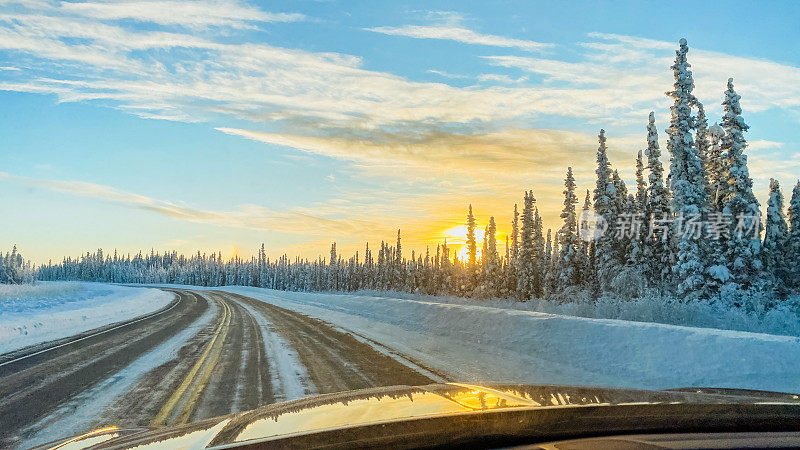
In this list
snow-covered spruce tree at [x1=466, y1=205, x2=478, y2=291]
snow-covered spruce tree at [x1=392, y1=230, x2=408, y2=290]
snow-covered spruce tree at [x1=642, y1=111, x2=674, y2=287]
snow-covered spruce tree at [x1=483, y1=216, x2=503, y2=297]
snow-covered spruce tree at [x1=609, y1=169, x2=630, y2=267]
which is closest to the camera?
snow-covered spruce tree at [x1=642, y1=111, x2=674, y2=287]

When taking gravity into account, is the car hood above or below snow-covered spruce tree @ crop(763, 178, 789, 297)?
below

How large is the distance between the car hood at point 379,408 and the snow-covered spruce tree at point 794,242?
173 feet

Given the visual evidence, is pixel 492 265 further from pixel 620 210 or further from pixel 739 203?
pixel 739 203

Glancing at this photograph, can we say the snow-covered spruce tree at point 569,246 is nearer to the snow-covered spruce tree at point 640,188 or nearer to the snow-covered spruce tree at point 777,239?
the snow-covered spruce tree at point 640,188

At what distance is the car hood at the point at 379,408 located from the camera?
90.8 inches

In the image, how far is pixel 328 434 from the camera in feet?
Answer: 6.55

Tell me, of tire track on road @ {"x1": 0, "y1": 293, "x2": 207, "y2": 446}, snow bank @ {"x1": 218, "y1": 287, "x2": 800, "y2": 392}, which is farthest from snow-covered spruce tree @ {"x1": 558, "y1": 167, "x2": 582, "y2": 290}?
tire track on road @ {"x1": 0, "y1": 293, "x2": 207, "y2": 446}

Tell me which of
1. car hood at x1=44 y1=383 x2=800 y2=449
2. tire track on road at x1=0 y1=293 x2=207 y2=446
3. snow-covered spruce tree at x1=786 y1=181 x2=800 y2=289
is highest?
snow-covered spruce tree at x1=786 y1=181 x2=800 y2=289

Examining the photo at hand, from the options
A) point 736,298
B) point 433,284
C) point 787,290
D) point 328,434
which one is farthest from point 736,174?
point 433,284

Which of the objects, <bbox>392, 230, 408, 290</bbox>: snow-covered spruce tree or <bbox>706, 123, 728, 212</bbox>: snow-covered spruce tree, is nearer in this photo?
<bbox>706, 123, 728, 212</bbox>: snow-covered spruce tree

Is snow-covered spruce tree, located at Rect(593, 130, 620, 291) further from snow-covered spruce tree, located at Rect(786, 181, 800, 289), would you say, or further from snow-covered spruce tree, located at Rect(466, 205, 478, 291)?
snow-covered spruce tree, located at Rect(466, 205, 478, 291)

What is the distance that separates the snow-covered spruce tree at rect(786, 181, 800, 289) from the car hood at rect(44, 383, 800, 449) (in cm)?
5261

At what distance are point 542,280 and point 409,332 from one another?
4454 centimetres

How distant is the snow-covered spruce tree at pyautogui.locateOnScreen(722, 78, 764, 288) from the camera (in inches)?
1257
